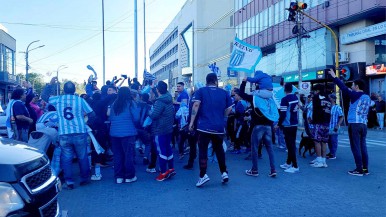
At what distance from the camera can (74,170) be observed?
329 inches

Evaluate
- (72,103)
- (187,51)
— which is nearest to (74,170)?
(72,103)

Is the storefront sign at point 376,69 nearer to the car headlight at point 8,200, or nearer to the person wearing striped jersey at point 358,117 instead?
the person wearing striped jersey at point 358,117

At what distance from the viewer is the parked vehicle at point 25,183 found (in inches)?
113

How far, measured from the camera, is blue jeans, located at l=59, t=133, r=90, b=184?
259 inches

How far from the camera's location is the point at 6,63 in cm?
4597

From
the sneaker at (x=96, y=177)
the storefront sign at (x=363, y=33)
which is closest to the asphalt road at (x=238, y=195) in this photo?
the sneaker at (x=96, y=177)

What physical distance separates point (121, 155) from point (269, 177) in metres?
2.97

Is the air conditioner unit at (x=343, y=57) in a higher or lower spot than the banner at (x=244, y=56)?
higher

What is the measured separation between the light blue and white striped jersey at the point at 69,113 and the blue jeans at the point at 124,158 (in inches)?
29.2

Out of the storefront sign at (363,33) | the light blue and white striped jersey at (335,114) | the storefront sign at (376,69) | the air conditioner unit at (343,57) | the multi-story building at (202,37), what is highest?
the multi-story building at (202,37)

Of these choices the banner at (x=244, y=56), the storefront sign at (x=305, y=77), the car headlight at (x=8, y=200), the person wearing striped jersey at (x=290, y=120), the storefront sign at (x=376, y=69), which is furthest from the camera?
the storefront sign at (x=305, y=77)

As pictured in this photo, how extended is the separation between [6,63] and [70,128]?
45.2 meters

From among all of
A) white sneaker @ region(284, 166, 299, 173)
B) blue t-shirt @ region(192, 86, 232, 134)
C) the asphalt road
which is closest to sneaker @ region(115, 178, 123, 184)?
the asphalt road

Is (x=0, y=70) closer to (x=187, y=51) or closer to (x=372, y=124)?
(x=187, y=51)
